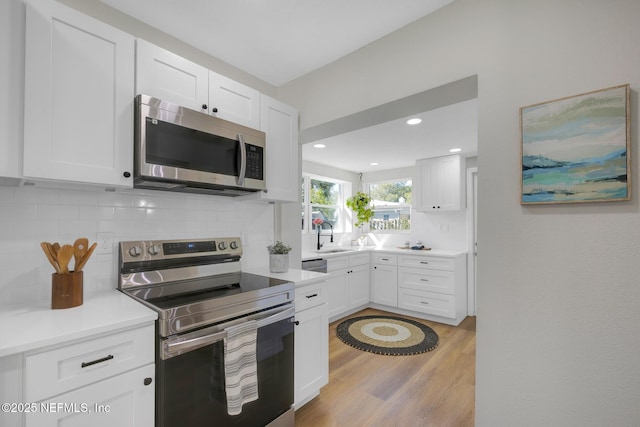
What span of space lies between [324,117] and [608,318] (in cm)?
197

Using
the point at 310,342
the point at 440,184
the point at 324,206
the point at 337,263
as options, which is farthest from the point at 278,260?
the point at 440,184

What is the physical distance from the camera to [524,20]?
1392mm

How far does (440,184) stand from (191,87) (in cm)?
365

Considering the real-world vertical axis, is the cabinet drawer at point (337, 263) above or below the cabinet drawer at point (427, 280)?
above

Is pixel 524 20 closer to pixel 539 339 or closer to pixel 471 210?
pixel 539 339

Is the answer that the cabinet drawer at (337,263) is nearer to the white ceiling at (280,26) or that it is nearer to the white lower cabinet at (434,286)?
the white lower cabinet at (434,286)

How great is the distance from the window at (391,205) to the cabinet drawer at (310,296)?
3.34 m

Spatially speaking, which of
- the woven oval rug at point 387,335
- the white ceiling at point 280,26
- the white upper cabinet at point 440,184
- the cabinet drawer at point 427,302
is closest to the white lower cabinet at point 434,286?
the cabinet drawer at point 427,302

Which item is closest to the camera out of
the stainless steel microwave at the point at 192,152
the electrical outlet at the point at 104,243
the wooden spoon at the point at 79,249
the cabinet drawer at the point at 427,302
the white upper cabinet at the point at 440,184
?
the wooden spoon at the point at 79,249

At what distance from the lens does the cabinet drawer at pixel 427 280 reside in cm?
381

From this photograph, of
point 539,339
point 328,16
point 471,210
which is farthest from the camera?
point 471,210

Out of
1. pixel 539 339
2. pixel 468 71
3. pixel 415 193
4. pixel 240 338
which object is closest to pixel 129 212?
pixel 240 338

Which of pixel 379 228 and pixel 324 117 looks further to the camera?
pixel 379 228

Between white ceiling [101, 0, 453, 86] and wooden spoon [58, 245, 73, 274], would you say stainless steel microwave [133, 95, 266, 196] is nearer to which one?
wooden spoon [58, 245, 73, 274]
